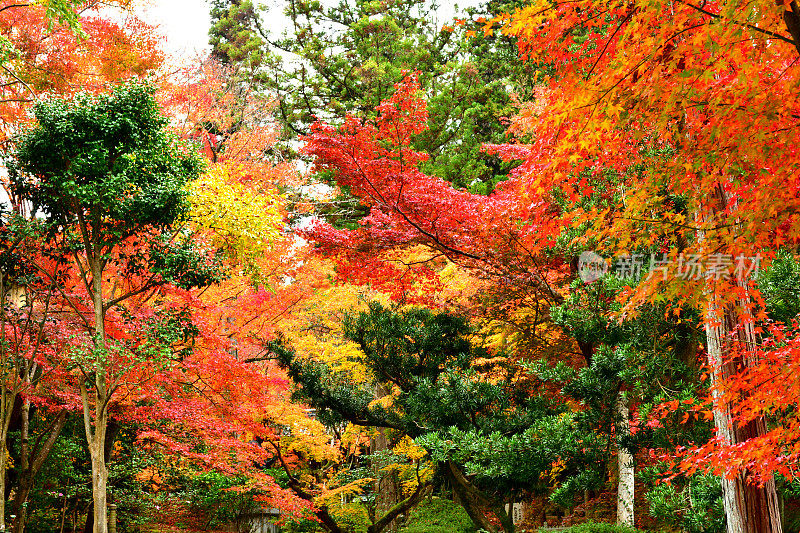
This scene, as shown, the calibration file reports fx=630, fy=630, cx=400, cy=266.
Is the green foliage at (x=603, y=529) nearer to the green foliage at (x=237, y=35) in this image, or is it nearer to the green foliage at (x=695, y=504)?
the green foliage at (x=695, y=504)

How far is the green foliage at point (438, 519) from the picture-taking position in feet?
37.1

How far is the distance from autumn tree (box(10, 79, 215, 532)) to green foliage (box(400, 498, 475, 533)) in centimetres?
656

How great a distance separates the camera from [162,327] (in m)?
6.98

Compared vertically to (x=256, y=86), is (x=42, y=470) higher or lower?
lower

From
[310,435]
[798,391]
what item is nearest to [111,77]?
[310,435]

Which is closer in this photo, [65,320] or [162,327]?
[162,327]

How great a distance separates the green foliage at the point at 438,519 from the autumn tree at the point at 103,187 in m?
6.56

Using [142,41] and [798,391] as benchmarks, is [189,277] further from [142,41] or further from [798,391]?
[798,391]

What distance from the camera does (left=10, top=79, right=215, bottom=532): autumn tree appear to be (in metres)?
6.41

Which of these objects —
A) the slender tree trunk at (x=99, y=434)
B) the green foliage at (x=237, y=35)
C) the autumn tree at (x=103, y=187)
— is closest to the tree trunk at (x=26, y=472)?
the autumn tree at (x=103, y=187)

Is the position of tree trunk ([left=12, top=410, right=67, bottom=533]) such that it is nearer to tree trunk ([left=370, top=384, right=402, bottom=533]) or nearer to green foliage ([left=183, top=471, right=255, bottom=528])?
green foliage ([left=183, top=471, right=255, bottom=528])

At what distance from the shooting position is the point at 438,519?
39.8ft

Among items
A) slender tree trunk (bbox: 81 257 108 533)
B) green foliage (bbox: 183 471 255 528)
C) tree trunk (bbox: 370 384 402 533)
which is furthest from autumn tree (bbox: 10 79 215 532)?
tree trunk (bbox: 370 384 402 533)

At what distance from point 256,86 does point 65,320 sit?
1101cm
